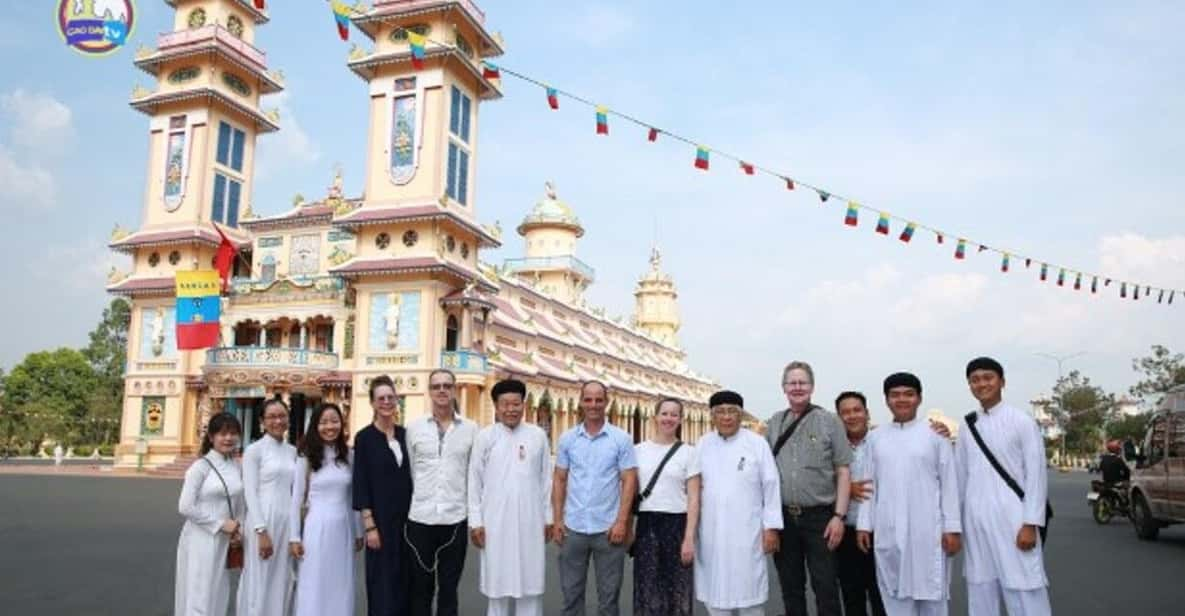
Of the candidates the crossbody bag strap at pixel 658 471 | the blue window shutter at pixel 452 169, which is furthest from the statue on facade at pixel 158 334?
the crossbody bag strap at pixel 658 471

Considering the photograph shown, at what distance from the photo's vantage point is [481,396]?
90.4 ft

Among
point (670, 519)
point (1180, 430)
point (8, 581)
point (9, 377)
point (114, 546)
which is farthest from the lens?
point (9, 377)

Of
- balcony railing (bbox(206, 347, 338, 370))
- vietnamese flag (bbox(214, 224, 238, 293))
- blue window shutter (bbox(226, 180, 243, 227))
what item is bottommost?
balcony railing (bbox(206, 347, 338, 370))

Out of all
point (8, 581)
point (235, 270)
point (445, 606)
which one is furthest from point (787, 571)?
point (235, 270)

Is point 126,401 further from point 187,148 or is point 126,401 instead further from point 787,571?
point 787,571

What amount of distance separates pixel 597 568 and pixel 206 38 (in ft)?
101

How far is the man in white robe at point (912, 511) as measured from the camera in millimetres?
5125

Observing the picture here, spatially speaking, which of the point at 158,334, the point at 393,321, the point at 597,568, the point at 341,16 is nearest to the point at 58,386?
the point at 158,334

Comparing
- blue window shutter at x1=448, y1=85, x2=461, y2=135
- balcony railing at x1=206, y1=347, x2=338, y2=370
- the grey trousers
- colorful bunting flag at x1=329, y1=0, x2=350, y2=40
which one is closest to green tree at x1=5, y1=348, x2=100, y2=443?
balcony railing at x1=206, y1=347, x2=338, y2=370

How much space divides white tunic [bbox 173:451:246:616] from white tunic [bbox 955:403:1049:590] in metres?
4.67

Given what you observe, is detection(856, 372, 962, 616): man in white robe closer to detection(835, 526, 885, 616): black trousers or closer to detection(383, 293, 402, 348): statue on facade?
detection(835, 526, 885, 616): black trousers

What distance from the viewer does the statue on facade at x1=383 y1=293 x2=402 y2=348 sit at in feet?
85.6

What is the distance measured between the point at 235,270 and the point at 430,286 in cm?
1038

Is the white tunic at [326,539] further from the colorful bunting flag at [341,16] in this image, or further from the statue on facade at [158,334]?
the statue on facade at [158,334]
